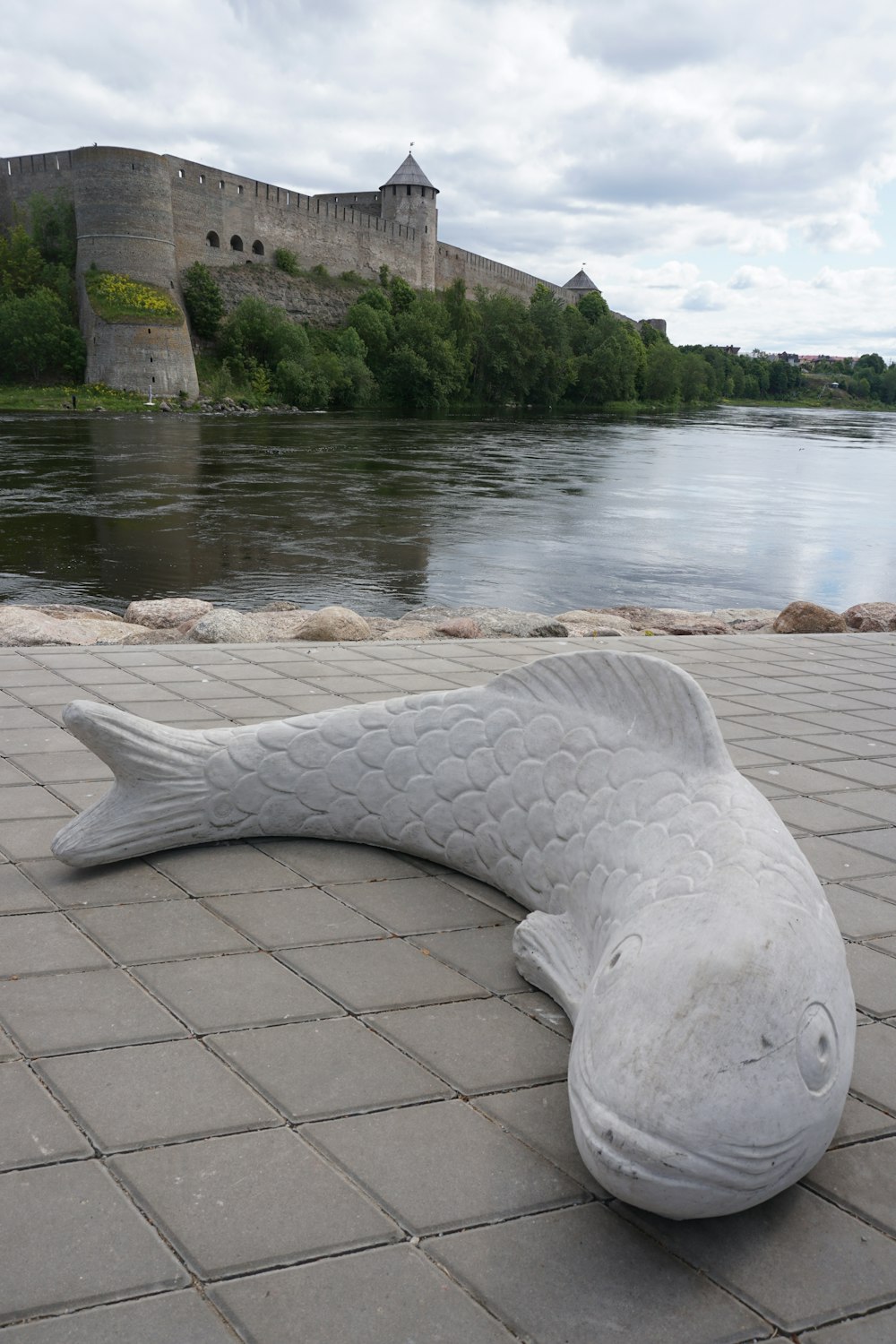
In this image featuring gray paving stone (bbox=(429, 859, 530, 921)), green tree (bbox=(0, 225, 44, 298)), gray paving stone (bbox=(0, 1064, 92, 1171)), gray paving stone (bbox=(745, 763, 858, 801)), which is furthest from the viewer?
green tree (bbox=(0, 225, 44, 298))

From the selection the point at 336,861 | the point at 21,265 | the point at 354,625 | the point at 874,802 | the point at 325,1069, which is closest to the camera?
the point at 325,1069

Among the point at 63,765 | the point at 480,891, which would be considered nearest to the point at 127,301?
the point at 63,765

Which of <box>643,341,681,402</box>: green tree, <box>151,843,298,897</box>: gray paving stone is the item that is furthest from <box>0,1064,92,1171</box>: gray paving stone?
<box>643,341,681,402</box>: green tree

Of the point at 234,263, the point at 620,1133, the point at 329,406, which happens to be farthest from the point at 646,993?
the point at 234,263

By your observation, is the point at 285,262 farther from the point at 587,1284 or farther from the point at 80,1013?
the point at 587,1284

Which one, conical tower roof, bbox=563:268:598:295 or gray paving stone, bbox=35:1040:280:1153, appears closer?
gray paving stone, bbox=35:1040:280:1153

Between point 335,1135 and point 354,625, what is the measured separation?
5415 mm

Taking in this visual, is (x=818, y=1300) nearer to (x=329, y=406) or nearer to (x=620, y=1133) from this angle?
(x=620, y=1133)

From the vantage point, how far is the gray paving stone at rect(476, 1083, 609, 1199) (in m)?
2.03

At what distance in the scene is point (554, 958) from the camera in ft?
8.56

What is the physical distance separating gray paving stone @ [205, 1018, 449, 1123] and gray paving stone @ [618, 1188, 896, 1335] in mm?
530

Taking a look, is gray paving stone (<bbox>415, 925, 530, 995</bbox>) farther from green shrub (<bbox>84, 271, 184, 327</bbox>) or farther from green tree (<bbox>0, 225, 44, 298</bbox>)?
green tree (<bbox>0, 225, 44, 298</bbox>)

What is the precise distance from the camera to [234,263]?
49.1 m

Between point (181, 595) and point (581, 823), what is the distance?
31.2 ft
